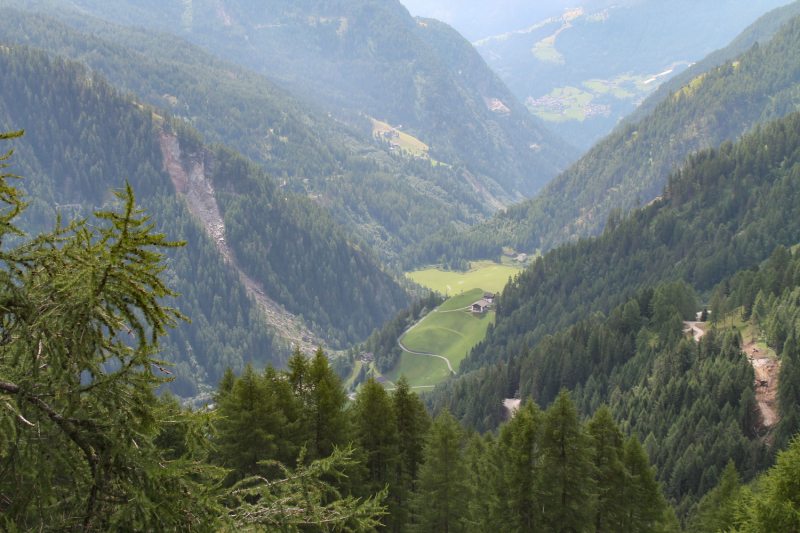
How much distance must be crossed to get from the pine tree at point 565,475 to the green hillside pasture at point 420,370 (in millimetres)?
140085

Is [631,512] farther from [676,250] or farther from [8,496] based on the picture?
[676,250]

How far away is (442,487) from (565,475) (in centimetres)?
868

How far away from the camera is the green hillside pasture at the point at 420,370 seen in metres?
173

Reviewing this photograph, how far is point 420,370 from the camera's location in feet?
589

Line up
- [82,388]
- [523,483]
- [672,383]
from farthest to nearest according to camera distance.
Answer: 1. [672,383]
2. [523,483]
3. [82,388]

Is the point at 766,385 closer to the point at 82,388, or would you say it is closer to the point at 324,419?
the point at 324,419

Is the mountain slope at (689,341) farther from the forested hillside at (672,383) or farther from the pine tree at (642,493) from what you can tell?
the pine tree at (642,493)

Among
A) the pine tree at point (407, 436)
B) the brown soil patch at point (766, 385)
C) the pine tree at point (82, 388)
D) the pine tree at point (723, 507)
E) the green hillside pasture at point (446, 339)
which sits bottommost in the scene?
the pine tree at point (723, 507)

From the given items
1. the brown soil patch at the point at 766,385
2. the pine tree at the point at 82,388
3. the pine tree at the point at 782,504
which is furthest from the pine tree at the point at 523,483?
the brown soil patch at the point at 766,385

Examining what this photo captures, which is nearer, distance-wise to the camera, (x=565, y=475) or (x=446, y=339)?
(x=565, y=475)

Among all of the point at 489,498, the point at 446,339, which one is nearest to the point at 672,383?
the point at 489,498

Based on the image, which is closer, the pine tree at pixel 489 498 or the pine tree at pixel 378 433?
the pine tree at pixel 489 498

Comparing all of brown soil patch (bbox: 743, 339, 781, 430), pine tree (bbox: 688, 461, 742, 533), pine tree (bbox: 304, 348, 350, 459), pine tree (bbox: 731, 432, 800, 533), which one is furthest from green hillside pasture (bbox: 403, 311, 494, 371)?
pine tree (bbox: 731, 432, 800, 533)

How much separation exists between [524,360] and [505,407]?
51.4ft
